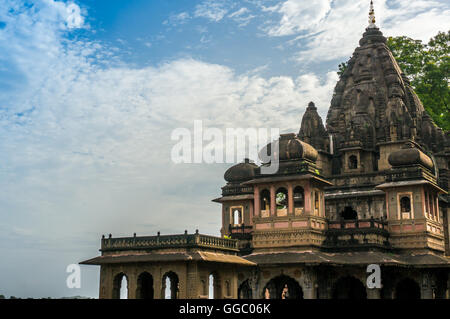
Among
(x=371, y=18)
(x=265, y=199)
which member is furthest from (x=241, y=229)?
(x=371, y=18)

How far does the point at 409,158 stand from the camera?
111 feet

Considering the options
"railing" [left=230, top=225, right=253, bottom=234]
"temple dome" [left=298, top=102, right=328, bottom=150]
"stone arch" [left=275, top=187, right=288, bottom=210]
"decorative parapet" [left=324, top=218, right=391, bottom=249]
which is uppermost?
"temple dome" [left=298, top=102, right=328, bottom=150]

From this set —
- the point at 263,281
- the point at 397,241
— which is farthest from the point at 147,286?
the point at 397,241

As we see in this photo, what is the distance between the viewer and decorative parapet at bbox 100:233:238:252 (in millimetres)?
26672

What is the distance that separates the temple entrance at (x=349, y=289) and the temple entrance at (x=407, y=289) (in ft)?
6.37

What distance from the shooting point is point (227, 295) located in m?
28.7

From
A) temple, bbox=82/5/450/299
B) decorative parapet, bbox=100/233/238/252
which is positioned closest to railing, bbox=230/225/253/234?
temple, bbox=82/5/450/299

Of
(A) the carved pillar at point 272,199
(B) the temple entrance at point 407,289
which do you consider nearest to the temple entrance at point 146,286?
(A) the carved pillar at point 272,199

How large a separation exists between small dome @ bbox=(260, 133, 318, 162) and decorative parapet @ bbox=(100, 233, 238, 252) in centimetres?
664

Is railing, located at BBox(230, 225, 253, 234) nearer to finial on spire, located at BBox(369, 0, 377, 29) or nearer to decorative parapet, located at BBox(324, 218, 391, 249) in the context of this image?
decorative parapet, located at BBox(324, 218, 391, 249)

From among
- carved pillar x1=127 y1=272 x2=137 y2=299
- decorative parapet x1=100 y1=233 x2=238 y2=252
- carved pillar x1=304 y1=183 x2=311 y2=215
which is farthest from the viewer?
carved pillar x1=304 y1=183 x2=311 y2=215

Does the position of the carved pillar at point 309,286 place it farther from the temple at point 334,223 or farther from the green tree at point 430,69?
the green tree at point 430,69

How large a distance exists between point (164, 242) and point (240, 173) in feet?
43.4
